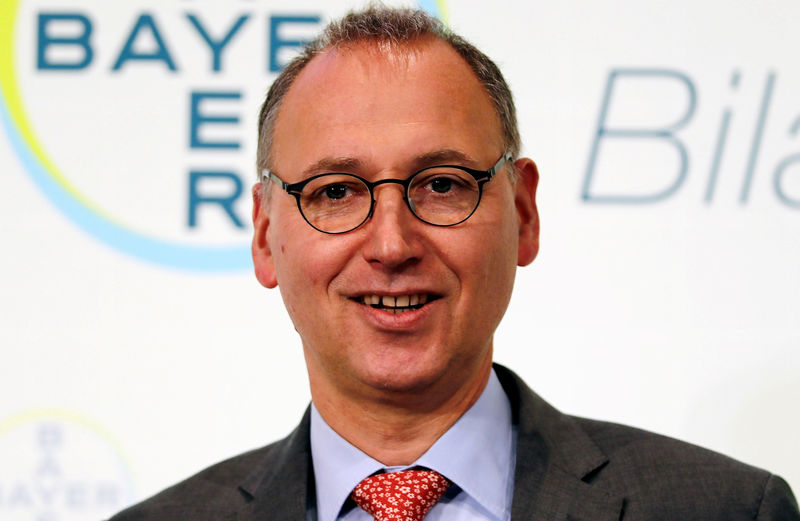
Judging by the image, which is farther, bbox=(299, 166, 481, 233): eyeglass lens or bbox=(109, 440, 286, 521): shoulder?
bbox=(109, 440, 286, 521): shoulder

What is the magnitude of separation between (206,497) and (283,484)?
23 centimetres

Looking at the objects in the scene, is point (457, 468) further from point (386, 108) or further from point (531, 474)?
point (386, 108)

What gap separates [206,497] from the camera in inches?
93.7

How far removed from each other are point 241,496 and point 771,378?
5.30 feet

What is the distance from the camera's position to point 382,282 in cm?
203

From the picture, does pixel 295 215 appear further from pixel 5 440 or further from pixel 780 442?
pixel 780 442

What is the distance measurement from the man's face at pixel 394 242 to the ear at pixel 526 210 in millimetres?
110

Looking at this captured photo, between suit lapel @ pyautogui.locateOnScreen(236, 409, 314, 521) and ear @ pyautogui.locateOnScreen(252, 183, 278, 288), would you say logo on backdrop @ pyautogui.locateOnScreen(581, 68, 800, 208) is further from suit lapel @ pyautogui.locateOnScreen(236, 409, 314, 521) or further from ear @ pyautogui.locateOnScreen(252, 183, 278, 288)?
suit lapel @ pyautogui.locateOnScreen(236, 409, 314, 521)

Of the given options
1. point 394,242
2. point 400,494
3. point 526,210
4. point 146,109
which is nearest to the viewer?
point 394,242

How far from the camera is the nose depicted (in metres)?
1.98

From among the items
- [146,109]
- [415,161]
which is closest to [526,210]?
[415,161]

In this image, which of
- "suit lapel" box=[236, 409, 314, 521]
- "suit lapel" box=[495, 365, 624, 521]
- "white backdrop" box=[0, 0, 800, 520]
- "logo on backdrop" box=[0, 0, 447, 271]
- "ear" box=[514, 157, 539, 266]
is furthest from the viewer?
"logo on backdrop" box=[0, 0, 447, 271]

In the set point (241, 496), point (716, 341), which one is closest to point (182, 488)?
point (241, 496)

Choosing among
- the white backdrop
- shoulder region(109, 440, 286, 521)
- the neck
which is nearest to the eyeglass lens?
the neck
